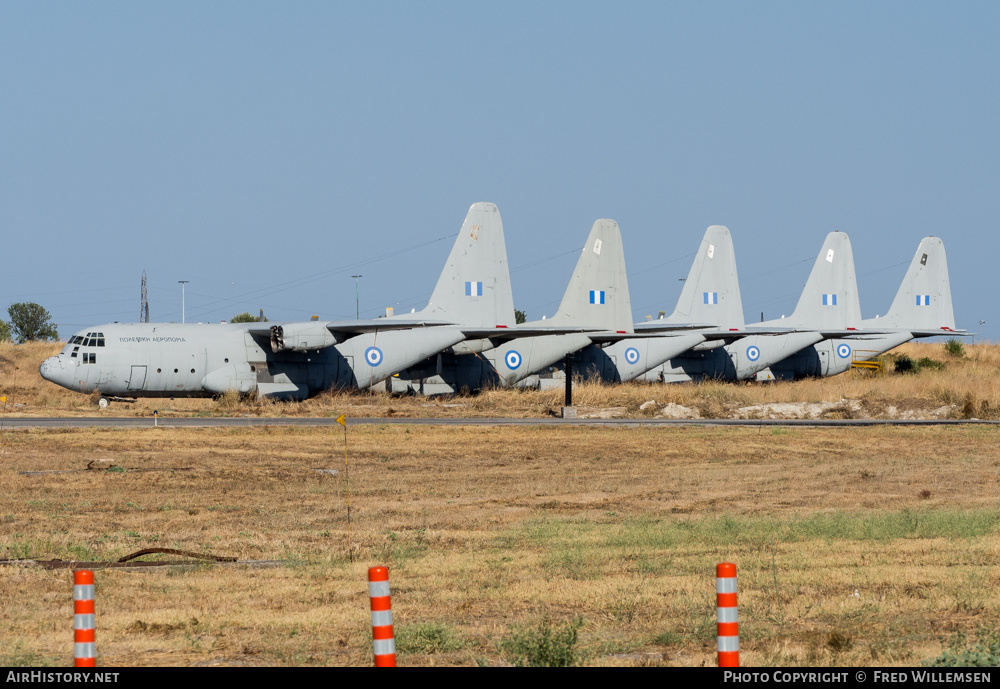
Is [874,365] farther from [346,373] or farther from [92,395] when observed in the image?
[92,395]

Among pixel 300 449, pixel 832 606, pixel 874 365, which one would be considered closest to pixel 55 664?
pixel 832 606

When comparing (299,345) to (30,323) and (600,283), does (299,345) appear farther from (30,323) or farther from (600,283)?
(30,323)

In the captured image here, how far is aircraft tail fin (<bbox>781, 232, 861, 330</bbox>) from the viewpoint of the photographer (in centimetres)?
6875

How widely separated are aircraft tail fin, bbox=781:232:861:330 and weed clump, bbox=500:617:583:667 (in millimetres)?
62337

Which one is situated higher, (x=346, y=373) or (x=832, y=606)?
(x=346, y=373)

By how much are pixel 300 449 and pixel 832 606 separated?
22.4 meters

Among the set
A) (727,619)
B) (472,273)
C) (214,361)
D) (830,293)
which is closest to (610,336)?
(472,273)

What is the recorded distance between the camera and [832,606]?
36.9 ft

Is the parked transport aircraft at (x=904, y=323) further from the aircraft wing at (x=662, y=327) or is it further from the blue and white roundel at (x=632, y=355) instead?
the blue and white roundel at (x=632, y=355)

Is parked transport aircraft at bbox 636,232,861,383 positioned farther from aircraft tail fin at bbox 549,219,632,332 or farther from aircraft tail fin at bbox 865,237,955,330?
aircraft tail fin at bbox 549,219,632,332

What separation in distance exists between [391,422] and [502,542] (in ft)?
83.4

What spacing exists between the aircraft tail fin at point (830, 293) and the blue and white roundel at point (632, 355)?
1364cm

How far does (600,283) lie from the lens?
184 feet

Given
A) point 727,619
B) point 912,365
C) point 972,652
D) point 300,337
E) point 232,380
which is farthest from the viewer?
point 912,365
